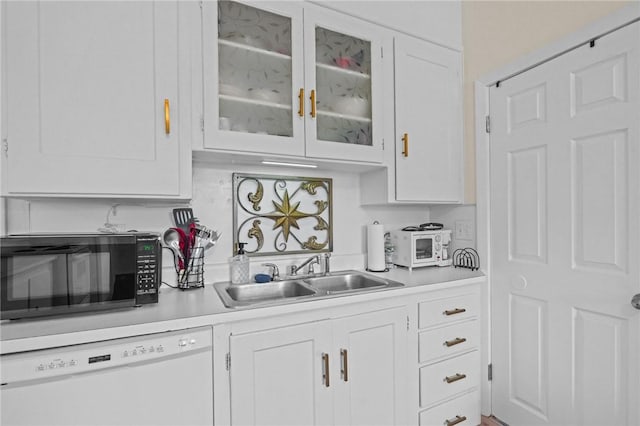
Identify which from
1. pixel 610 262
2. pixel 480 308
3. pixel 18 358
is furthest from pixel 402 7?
pixel 18 358

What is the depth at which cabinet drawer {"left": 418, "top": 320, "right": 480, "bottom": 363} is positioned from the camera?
5.26ft

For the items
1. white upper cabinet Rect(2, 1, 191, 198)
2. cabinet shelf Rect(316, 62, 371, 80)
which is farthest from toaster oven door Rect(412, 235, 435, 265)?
white upper cabinet Rect(2, 1, 191, 198)

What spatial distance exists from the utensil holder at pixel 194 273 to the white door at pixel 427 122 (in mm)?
Answer: 1150

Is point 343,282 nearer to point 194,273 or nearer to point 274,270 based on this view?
point 274,270

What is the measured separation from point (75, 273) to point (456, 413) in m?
1.94

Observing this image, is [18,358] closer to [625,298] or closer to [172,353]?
[172,353]

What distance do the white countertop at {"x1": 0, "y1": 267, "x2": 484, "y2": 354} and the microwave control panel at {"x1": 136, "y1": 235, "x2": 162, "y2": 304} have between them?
5 cm

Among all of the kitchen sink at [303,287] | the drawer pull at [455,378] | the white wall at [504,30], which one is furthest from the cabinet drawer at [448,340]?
the white wall at [504,30]

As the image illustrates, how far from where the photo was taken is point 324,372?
1.35m

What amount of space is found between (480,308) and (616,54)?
1396mm

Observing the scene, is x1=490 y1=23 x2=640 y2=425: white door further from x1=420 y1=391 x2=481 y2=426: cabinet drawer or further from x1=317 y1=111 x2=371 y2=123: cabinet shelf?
x1=317 y1=111 x2=371 y2=123: cabinet shelf

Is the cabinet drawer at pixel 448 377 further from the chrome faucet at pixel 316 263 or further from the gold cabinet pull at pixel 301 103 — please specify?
the gold cabinet pull at pixel 301 103

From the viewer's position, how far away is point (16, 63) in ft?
3.56

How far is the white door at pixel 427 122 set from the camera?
186cm
